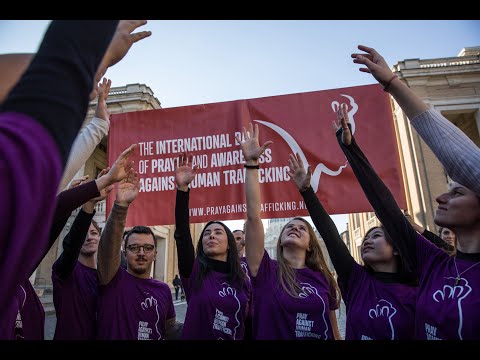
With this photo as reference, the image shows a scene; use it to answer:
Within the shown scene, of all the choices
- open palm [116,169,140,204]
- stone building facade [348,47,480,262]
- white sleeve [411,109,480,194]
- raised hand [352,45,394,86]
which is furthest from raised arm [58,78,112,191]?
stone building facade [348,47,480,262]

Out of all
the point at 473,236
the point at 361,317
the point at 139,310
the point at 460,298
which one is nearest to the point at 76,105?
the point at 460,298

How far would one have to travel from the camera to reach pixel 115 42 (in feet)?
2.42

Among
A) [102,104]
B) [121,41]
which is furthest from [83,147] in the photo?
[121,41]

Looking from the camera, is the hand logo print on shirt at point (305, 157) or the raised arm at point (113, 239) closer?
the raised arm at point (113, 239)

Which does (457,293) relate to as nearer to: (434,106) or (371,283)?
(371,283)

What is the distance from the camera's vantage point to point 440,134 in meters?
1.52

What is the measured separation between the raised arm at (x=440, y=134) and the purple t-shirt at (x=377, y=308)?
1119mm

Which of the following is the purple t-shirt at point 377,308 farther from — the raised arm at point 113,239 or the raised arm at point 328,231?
the raised arm at point 113,239

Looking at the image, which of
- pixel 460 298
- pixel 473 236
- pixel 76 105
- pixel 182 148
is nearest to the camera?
pixel 76 105

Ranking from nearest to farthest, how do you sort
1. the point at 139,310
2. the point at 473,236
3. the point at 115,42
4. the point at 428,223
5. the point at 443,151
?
the point at 115,42, the point at 443,151, the point at 473,236, the point at 139,310, the point at 428,223

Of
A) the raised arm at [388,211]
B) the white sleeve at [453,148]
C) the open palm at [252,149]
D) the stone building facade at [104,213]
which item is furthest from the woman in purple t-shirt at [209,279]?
the stone building facade at [104,213]

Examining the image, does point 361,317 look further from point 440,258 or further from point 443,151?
point 443,151

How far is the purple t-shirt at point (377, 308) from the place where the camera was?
220cm

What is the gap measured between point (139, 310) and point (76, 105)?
2601 millimetres
